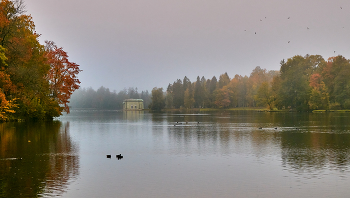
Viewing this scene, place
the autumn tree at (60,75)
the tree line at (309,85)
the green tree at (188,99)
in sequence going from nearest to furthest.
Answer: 1. the autumn tree at (60,75)
2. the tree line at (309,85)
3. the green tree at (188,99)

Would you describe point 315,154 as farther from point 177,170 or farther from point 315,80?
point 315,80

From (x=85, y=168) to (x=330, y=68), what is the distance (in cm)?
11532

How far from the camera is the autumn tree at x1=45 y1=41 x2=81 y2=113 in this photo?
6706 cm

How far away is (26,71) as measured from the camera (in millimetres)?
42844

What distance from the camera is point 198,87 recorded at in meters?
186

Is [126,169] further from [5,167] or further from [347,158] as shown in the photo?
[347,158]

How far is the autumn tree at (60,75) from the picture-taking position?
220ft

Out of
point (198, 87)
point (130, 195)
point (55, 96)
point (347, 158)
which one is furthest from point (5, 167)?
point (198, 87)

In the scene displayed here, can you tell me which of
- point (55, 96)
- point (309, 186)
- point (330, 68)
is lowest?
point (309, 186)

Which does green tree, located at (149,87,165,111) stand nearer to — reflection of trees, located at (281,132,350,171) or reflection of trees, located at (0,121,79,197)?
reflection of trees, located at (281,132,350,171)

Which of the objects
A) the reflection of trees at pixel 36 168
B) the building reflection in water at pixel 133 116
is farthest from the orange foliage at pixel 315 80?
the reflection of trees at pixel 36 168

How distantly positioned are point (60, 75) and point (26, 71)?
27.3 metres

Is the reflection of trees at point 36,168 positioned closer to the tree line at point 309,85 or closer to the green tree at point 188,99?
the tree line at point 309,85

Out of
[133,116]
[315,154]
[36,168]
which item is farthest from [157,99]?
[36,168]
